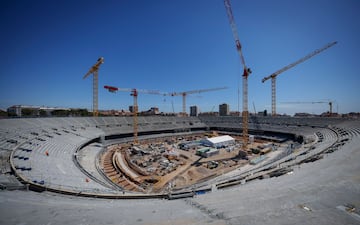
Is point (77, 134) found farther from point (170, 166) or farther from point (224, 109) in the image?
point (224, 109)

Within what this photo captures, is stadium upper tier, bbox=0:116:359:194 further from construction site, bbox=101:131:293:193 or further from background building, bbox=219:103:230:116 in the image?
background building, bbox=219:103:230:116

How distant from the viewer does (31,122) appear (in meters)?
33.8

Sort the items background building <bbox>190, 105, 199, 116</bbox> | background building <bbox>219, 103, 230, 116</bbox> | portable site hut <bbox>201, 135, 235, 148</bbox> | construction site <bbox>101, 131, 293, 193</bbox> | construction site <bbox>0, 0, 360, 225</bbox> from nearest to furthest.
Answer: construction site <bbox>0, 0, 360, 225</bbox>, construction site <bbox>101, 131, 293, 193</bbox>, portable site hut <bbox>201, 135, 235, 148</bbox>, background building <bbox>219, 103, 230, 116</bbox>, background building <bbox>190, 105, 199, 116</bbox>

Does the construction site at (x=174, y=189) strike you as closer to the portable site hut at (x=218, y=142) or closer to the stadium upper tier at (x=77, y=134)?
the stadium upper tier at (x=77, y=134)

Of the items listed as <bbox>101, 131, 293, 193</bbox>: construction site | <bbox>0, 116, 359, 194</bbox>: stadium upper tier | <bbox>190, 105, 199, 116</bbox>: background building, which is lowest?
<bbox>101, 131, 293, 193</bbox>: construction site

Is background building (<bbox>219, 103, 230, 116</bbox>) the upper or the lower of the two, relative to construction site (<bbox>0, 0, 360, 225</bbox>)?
upper

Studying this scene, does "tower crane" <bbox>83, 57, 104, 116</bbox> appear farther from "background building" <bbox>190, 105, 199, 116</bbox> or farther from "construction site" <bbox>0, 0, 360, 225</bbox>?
"background building" <bbox>190, 105, 199, 116</bbox>

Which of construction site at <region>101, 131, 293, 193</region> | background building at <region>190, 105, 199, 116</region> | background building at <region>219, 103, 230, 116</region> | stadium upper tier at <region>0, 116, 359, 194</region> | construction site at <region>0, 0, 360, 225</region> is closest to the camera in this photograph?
construction site at <region>0, 0, 360, 225</region>

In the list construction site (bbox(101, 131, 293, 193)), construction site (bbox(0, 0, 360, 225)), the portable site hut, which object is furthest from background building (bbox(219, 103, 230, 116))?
construction site (bbox(0, 0, 360, 225))

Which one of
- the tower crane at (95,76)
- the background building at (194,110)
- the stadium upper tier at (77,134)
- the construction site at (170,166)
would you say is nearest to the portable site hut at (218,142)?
the construction site at (170,166)

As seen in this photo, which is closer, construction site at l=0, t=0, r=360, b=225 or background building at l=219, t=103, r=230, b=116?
construction site at l=0, t=0, r=360, b=225

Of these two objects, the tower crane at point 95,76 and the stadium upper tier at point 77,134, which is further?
the tower crane at point 95,76

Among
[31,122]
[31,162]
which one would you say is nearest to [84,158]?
[31,162]

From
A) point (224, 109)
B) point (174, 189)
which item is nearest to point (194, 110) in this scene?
point (224, 109)
